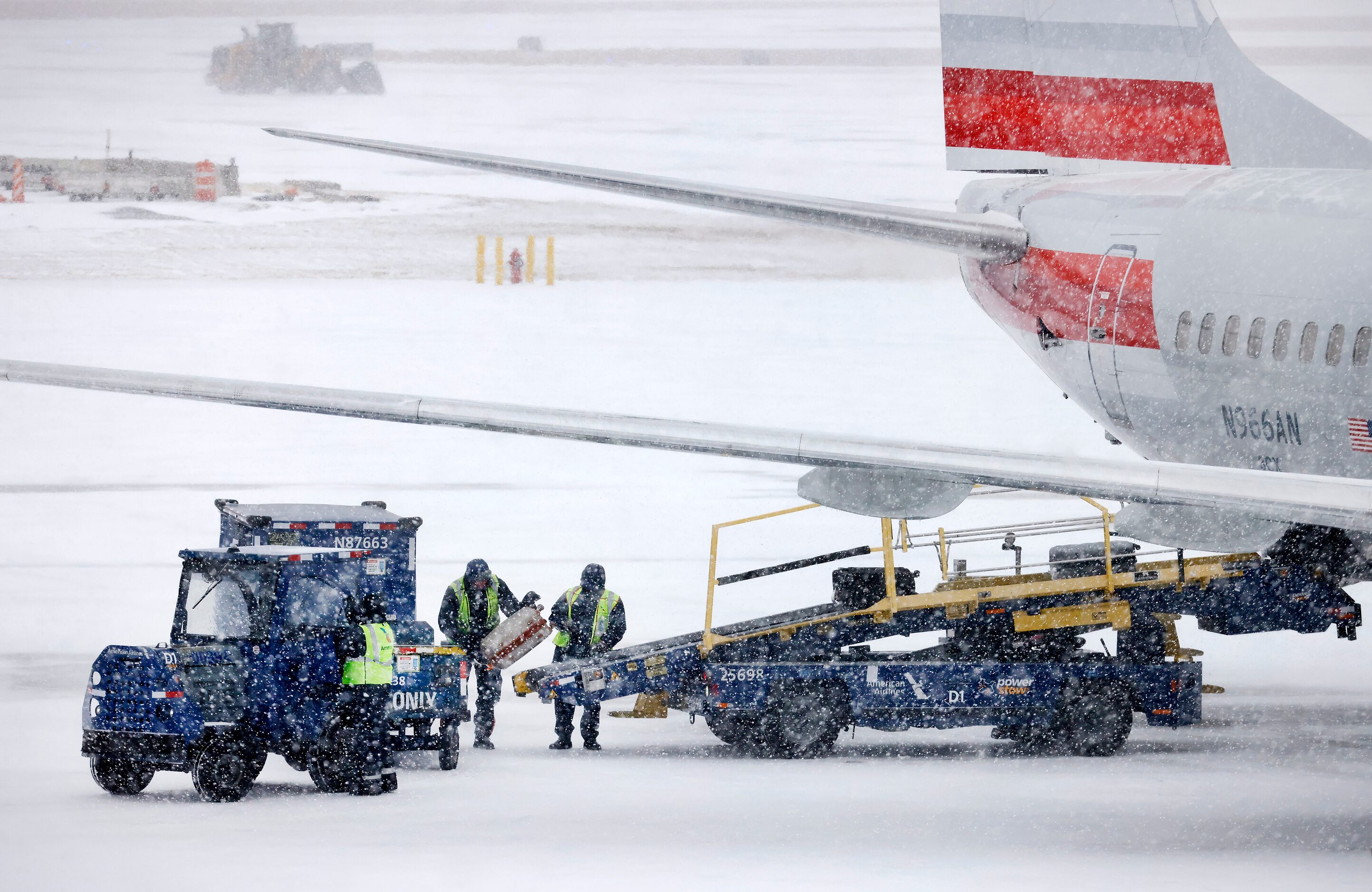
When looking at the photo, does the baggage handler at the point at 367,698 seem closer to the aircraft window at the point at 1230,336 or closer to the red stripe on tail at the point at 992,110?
the aircraft window at the point at 1230,336

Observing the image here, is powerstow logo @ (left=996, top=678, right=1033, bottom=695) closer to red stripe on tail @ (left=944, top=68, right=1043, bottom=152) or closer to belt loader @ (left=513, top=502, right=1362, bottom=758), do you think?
belt loader @ (left=513, top=502, right=1362, bottom=758)

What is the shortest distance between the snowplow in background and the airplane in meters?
24.5

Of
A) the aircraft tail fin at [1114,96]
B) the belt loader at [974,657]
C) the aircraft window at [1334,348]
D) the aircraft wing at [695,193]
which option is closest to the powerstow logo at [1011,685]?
the belt loader at [974,657]

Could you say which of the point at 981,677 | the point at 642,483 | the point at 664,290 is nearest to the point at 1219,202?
the point at 981,677

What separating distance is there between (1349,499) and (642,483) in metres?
14.8

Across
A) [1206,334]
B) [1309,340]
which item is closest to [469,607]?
[1206,334]

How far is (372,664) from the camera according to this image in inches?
A: 422

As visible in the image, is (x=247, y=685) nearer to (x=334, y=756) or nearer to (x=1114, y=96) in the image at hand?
(x=334, y=756)

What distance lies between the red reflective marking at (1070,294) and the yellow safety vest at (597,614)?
14.3 ft

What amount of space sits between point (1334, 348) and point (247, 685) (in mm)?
7355

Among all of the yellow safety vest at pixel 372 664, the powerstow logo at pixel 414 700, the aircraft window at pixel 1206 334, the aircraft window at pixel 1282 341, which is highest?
the aircraft window at pixel 1206 334

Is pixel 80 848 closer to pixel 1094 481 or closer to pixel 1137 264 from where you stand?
pixel 1094 481

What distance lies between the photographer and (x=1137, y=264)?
1321cm

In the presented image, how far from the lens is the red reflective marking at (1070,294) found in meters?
13.2
